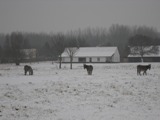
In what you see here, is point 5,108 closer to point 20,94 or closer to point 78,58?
point 20,94

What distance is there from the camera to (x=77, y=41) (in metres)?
105

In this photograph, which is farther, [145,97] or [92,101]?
[145,97]

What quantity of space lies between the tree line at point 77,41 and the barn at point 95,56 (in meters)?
4.48

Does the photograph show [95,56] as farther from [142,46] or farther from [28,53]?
[28,53]

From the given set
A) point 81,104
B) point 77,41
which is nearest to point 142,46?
point 77,41

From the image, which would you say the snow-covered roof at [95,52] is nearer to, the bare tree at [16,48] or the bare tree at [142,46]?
the bare tree at [142,46]

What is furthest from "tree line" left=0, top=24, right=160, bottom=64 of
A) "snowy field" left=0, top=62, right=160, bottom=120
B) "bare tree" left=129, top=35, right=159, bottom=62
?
"snowy field" left=0, top=62, right=160, bottom=120

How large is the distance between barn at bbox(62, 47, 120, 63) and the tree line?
14.7 ft

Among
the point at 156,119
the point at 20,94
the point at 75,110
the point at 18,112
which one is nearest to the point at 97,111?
the point at 75,110

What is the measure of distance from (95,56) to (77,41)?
2599 centimetres

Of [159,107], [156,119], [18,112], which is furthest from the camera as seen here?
[159,107]

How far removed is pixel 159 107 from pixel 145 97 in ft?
6.77

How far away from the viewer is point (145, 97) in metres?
13.2

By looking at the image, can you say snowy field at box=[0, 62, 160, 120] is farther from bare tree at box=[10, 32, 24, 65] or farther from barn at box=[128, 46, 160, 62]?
barn at box=[128, 46, 160, 62]
